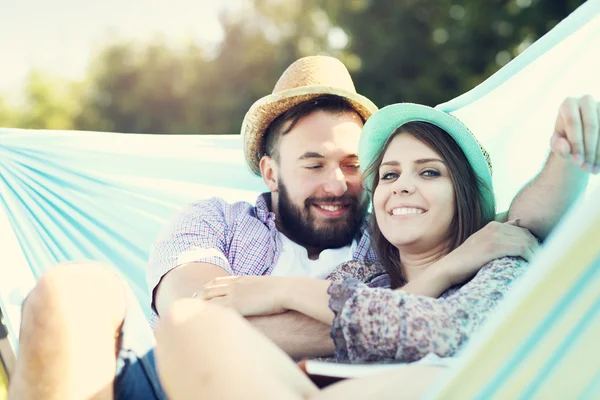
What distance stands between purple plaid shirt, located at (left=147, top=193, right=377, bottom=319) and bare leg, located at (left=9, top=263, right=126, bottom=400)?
0.63 meters

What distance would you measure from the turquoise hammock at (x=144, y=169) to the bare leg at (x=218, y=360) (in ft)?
4.03

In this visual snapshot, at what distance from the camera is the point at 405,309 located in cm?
141

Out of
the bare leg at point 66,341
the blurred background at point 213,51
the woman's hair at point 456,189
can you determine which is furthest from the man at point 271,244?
the blurred background at point 213,51

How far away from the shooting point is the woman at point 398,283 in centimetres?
117

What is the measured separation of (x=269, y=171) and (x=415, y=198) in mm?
840

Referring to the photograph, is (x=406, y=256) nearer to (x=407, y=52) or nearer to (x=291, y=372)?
(x=291, y=372)

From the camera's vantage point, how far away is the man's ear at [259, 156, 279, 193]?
Answer: 2.68m

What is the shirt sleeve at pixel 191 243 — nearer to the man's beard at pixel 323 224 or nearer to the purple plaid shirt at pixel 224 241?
the purple plaid shirt at pixel 224 241

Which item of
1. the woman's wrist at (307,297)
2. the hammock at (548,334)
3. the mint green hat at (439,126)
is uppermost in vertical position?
the mint green hat at (439,126)

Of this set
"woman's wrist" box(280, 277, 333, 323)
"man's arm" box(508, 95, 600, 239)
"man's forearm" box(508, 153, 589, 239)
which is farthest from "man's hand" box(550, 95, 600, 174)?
"woman's wrist" box(280, 277, 333, 323)

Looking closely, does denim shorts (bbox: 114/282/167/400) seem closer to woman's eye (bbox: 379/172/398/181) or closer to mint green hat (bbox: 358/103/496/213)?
woman's eye (bbox: 379/172/398/181)

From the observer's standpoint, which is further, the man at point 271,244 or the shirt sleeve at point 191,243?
the shirt sleeve at point 191,243

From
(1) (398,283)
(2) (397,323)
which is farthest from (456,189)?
(2) (397,323)

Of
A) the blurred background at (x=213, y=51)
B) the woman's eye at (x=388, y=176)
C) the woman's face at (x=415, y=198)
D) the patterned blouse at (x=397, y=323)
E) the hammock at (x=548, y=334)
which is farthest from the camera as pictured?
the blurred background at (x=213, y=51)
